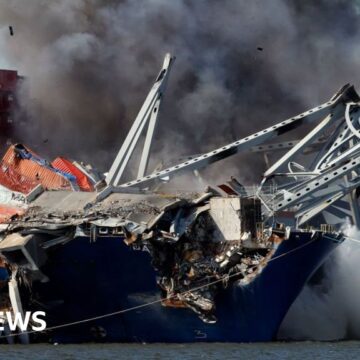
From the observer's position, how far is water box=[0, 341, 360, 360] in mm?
66688

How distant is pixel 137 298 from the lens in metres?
71.5

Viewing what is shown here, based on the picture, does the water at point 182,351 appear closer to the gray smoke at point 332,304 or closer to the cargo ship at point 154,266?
the cargo ship at point 154,266

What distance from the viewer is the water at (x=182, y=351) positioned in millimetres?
66688

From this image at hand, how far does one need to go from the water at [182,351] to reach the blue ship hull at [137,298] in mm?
877

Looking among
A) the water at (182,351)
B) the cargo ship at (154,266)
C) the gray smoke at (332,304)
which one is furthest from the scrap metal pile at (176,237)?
the gray smoke at (332,304)

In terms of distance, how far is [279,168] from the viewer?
79625 millimetres

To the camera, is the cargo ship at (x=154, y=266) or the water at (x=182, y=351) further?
the cargo ship at (x=154, y=266)

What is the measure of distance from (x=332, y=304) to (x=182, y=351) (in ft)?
39.0

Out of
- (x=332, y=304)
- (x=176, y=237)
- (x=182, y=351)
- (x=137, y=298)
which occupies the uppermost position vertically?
(x=176, y=237)

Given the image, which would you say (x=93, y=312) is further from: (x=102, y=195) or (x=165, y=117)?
(x=165, y=117)

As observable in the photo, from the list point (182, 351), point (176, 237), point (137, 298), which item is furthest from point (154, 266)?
point (182, 351)

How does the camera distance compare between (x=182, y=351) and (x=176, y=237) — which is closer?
(x=182, y=351)

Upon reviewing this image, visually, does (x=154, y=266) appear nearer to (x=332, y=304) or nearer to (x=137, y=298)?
(x=137, y=298)

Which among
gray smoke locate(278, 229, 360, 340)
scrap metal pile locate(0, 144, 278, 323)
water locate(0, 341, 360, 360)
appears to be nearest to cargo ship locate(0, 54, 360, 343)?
scrap metal pile locate(0, 144, 278, 323)
